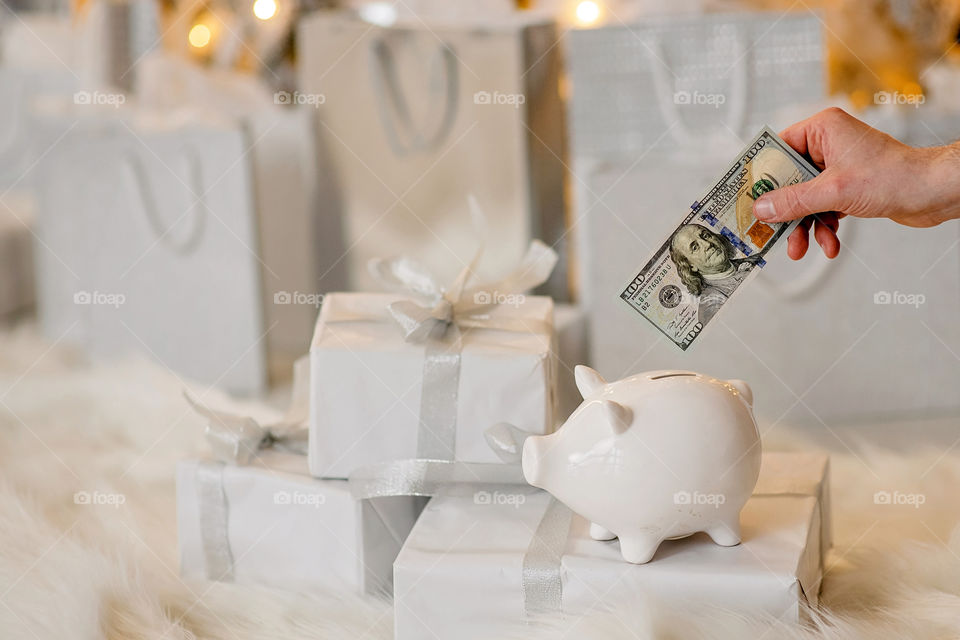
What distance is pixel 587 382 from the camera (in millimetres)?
982

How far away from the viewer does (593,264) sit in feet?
5.46

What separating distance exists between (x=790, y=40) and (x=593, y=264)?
0.47 meters

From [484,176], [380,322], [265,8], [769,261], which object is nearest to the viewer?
[380,322]

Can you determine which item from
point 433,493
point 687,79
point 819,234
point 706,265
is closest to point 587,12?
point 687,79

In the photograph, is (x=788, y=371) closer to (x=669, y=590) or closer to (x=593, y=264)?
(x=593, y=264)

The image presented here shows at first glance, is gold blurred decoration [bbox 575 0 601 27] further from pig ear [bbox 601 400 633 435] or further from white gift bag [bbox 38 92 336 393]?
pig ear [bbox 601 400 633 435]

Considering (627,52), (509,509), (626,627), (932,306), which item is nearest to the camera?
(626,627)

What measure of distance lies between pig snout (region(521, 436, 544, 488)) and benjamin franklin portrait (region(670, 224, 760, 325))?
7.8 inches

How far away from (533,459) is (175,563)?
0.46m

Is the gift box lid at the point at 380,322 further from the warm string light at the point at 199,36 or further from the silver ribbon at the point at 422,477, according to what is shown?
the warm string light at the point at 199,36

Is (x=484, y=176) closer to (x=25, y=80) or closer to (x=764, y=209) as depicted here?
(x=764, y=209)

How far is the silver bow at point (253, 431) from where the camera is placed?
111 cm

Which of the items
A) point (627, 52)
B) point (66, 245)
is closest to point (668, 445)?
point (627, 52)

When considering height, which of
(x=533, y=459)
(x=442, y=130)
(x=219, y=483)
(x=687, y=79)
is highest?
(x=687, y=79)
